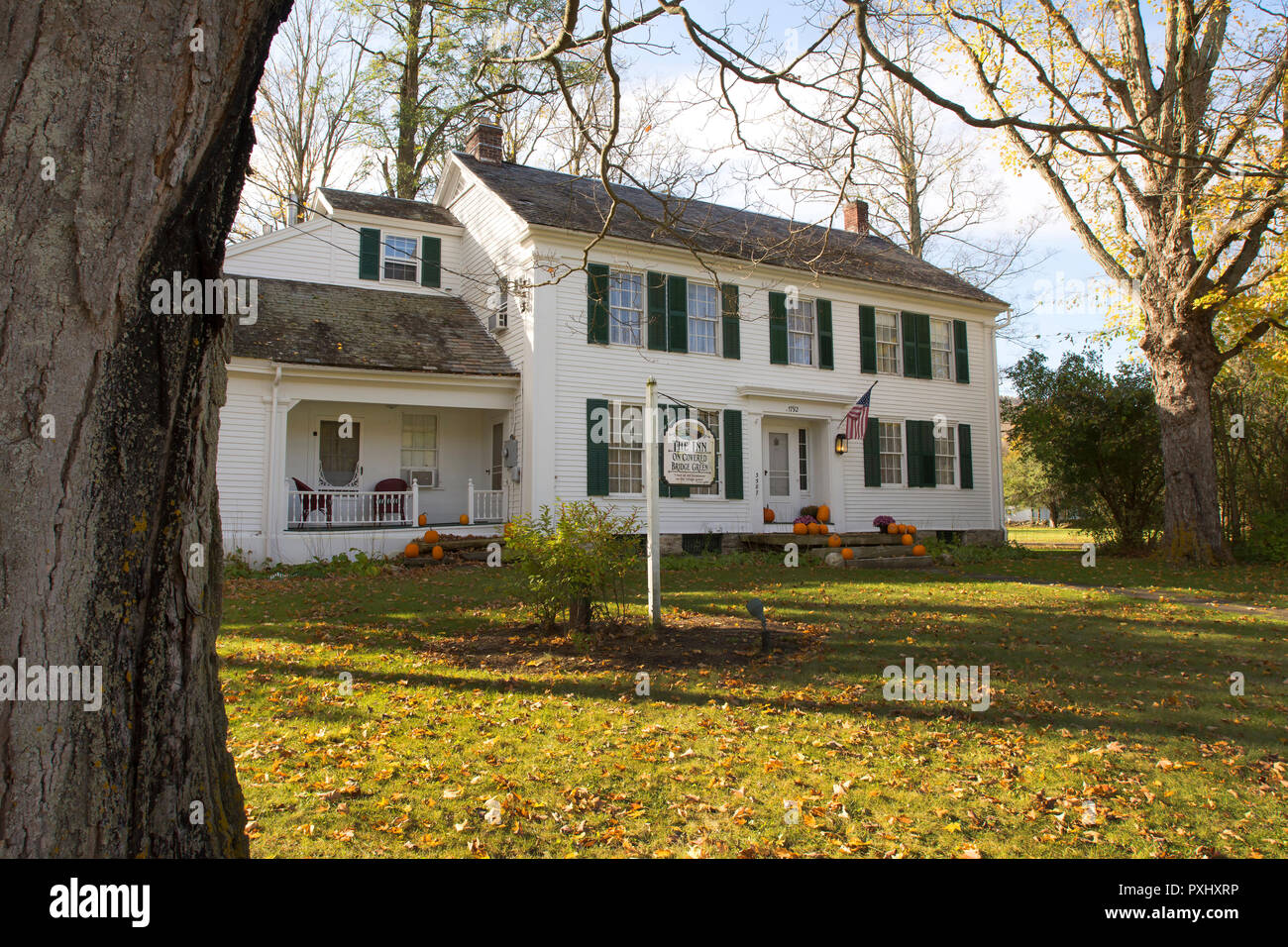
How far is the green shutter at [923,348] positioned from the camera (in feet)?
62.4

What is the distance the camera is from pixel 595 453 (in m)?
14.8

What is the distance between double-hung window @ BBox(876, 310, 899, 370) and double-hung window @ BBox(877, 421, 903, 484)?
4.45ft

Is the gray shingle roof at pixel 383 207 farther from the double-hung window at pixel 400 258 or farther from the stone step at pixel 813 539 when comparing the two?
the stone step at pixel 813 539

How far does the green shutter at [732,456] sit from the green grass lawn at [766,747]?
807 centimetres

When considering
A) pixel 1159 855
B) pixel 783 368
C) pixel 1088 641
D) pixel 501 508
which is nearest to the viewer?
pixel 1159 855

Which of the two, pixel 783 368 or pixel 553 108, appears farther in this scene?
pixel 783 368

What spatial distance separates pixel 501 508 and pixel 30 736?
1364 centimetres

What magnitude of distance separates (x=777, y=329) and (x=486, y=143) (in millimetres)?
8235

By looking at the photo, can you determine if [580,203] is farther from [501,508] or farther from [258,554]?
[258,554]

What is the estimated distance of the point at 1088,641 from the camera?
7.43 m

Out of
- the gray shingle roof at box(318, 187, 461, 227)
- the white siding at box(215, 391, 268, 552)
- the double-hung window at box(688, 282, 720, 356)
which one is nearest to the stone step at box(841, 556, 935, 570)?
the double-hung window at box(688, 282, 720, 356)

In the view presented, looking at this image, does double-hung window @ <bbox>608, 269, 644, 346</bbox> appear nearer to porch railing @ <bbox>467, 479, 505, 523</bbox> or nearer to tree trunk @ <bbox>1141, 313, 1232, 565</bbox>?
porch railing @ <bbox>467, 479, 505, 523</bbox>

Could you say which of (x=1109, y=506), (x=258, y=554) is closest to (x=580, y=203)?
(x=258, y=554)

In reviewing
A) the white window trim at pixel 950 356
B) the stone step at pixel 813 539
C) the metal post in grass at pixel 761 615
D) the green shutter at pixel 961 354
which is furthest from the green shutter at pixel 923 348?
the metal post in grass at pixel 761 615
